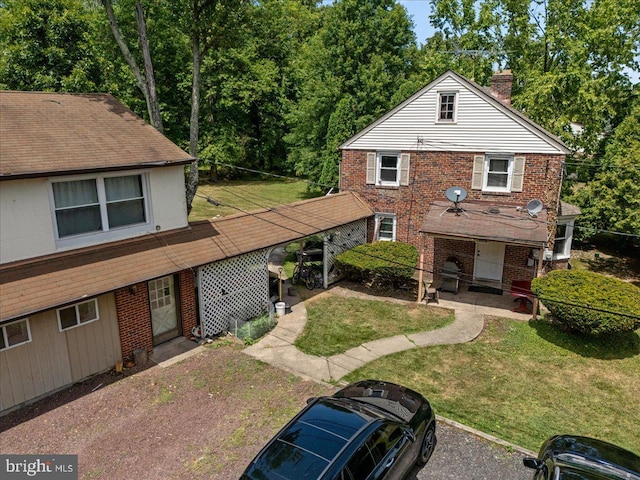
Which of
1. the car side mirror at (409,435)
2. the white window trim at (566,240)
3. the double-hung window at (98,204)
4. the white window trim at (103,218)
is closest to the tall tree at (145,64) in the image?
the white window trim at (103,218)

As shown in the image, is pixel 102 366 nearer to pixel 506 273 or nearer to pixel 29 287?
pixel 29 287

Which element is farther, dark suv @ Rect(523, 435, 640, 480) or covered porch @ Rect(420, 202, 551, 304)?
covered porch @ Rect(420, 202, 551, 304)

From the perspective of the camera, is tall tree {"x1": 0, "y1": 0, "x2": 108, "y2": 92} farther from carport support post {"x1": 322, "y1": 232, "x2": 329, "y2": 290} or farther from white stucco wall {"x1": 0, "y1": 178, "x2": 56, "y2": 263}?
white stucco wall {"x1": 0, "y1": 178, "x2": 56, "y2": 263}

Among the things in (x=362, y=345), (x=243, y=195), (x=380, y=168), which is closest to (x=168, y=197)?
(x=362, y=345)

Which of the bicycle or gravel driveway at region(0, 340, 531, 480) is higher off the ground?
the bicycle

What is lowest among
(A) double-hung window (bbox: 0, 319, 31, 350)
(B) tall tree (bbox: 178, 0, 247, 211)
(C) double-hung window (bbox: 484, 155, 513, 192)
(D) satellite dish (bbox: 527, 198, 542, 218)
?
(A) double-hung window (bbox: 0, 319, 31, 350)

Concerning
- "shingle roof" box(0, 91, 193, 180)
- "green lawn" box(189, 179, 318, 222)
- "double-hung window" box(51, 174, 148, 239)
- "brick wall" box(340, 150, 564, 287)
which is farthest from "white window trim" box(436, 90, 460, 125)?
"green lawn" box(189, 179, 318, 222)
